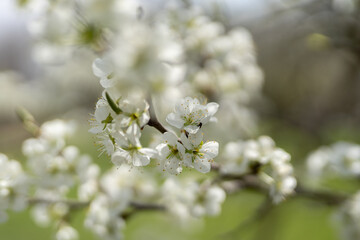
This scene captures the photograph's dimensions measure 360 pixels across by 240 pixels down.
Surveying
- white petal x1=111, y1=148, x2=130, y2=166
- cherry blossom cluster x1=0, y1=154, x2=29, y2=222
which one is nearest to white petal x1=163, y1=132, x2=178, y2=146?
white petal x1=111, y1=148, x2=130, y2=166

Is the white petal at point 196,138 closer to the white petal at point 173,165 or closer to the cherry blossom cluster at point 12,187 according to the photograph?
the white petal at point 173,165

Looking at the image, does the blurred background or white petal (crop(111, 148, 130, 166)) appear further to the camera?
the blurred background

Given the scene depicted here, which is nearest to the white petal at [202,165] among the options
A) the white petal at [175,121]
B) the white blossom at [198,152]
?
the white blossom at [198,152]

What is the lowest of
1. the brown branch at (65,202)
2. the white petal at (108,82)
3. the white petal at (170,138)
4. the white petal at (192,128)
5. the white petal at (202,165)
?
the white petal at (202,165)

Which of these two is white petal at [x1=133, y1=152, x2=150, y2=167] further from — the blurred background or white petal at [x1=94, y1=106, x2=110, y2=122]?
the blurred background

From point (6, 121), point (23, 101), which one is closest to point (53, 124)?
point (23, 101)

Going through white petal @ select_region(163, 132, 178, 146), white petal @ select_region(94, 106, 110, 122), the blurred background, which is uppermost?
the blurred background
